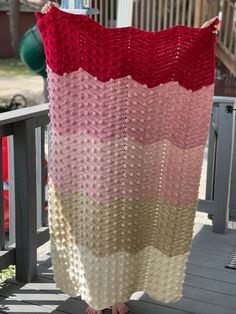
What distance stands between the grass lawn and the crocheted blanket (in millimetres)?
14997

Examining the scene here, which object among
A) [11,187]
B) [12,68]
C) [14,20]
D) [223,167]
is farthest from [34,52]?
[14,20]

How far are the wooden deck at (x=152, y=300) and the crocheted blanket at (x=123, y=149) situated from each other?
0.30m

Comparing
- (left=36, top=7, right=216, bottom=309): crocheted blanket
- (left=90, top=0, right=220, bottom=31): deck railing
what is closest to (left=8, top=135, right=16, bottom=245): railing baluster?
(left=36, top=7, right=216, bottom=309): crocheted blanket

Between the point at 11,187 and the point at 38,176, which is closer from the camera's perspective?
the point at 11,187

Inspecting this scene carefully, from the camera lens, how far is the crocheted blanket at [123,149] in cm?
186

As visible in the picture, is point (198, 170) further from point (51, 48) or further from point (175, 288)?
point (51, 48)

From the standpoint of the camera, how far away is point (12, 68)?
18.1m

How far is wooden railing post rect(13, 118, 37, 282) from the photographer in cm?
251

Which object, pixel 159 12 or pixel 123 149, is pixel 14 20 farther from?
pixel 123 149

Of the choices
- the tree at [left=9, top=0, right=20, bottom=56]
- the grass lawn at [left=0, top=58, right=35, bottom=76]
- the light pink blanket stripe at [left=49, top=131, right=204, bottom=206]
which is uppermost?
the light pink blanket stripe at [left=49, top=131, right=204, bottom=206]

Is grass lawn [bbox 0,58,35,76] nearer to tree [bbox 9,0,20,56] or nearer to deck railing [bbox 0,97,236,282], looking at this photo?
tree [bbox 9,0,20,56]

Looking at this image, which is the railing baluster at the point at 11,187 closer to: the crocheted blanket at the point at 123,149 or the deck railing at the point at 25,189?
the deck railing at the point at 25,189

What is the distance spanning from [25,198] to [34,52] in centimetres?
523

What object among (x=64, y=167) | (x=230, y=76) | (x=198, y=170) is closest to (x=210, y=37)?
(x=198, y=170)
